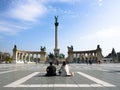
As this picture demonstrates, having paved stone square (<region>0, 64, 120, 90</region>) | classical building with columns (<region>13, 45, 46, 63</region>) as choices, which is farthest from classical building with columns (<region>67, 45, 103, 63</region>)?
paved stone square (<region>0, 64, 120, 90</region>)

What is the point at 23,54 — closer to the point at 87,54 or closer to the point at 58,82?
the point at 87,54

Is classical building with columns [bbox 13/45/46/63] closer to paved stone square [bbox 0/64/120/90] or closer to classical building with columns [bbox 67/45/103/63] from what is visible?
classical building with columns [bbox 67/45/103/63]

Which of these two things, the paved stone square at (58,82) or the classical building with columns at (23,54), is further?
the classical building with columns at (23,54)

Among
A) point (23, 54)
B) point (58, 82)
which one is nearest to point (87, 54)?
point (23, 54)

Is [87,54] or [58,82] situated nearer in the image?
[58,82]

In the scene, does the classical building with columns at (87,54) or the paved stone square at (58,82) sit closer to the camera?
the paved stone square at (58,82)

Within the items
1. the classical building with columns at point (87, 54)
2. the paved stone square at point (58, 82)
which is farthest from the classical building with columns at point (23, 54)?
the paved stone square at point (58, 82)

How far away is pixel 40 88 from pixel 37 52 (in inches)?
3733

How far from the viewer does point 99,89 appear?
1003 centimetres

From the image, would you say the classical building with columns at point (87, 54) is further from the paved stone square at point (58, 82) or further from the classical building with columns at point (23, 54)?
the paved stone square at point (58, 82)

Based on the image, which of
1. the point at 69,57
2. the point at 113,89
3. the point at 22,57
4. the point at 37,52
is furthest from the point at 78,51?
the point at 113,89

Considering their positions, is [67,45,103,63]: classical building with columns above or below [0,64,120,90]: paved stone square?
above

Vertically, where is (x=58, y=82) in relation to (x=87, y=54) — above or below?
below

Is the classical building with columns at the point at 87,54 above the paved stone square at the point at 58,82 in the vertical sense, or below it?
above
